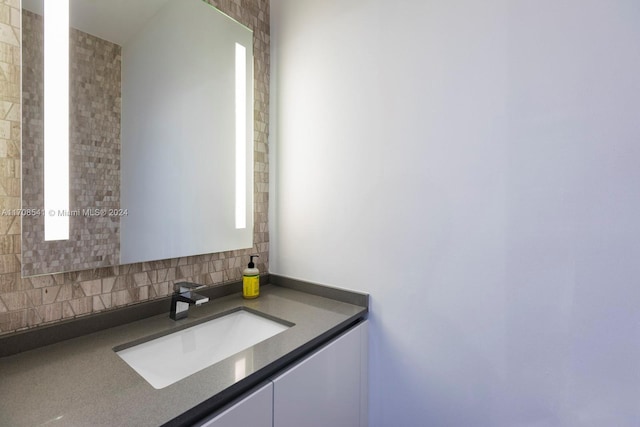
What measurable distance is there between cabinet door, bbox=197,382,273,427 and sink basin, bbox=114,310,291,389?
31cm

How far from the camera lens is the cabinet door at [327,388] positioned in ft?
2.66

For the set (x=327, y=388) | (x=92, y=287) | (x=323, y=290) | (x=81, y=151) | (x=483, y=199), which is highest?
(x=81, y=151)

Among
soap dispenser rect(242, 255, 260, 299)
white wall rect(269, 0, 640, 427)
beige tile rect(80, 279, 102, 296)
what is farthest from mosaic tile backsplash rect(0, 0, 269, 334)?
white wall rect(269, 0, 640, 427)

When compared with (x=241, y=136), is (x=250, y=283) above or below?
below

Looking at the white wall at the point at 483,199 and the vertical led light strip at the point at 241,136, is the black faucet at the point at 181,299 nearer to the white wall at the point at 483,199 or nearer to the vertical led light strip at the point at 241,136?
the vertical led light strip at the point at 241,136

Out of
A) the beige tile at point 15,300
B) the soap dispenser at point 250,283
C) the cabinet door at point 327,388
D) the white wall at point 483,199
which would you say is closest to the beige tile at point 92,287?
the beige tile at point 15,300

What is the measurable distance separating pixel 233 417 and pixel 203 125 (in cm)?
107

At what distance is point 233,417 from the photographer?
66cm

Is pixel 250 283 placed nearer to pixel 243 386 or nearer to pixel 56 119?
pixel 243 386

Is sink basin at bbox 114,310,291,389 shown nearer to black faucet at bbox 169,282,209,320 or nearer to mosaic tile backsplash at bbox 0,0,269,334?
black faucet at bbox 169,282,209,320

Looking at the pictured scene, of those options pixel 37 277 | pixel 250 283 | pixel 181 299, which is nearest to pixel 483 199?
pixel 250 283

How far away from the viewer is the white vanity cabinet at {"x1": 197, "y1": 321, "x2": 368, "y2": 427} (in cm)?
71

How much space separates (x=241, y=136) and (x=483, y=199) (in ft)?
3.52

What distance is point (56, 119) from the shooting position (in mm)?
833
